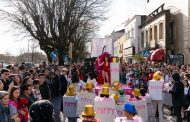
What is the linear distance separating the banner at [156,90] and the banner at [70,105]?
Answer: 114 inches

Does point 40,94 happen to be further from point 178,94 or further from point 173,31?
point 173,31

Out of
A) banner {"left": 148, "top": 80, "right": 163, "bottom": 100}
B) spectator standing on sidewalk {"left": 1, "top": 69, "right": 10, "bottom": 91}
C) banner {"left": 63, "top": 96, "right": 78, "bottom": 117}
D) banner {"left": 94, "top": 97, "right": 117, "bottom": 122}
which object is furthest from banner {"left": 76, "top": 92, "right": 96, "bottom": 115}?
banner {"left": 148, "top": 80, "right": 163, "bottom": 100}

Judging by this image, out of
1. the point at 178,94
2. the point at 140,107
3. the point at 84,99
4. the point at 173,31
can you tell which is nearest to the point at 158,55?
the point at 173,31

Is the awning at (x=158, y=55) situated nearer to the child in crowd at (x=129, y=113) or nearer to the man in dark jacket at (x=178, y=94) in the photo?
the man in dark jacket at (x=178, y=94)

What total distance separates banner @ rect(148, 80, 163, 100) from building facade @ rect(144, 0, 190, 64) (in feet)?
67.0

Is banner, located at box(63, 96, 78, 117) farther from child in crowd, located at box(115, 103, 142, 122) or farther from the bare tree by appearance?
the bare tree

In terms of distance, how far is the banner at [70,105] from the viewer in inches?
466

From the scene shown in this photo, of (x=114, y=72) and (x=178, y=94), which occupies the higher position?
(x=114, y=72)

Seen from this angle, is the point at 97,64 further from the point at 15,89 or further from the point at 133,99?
the point at 15,89

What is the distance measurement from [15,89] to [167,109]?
1128 cm

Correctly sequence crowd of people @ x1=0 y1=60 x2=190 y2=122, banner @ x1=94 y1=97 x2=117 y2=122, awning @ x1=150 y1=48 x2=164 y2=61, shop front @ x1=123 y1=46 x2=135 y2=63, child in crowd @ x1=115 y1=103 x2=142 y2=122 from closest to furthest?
crowd of people @ x1=0 y1=60 x2=190 y2=122 → child in crowd @ x1=115 y1=103 x2=142 y2=122 → banner @ x1=94 y1=97 x2=117 y2=122 → awning @ x1=150 y1=48 x2=164 y2=61 → shop front @ x1=123 y1=46 x2=135 y2=63

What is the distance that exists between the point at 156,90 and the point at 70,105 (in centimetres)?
312

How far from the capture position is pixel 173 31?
126ft

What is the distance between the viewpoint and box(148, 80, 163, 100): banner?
13.2 m
